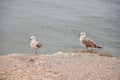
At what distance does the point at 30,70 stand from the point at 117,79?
3.74 m

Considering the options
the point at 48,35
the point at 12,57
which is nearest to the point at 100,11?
the point at 48,35

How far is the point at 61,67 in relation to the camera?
1536 cm

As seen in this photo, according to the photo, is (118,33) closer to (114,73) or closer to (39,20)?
(39,20)

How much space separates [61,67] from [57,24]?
51.8 ft

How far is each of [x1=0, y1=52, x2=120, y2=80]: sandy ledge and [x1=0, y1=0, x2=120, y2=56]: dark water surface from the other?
24.1 ft

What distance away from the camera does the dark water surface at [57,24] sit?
26.3 metres

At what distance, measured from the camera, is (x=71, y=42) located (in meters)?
27.4

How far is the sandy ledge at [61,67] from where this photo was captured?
14109 millimetres

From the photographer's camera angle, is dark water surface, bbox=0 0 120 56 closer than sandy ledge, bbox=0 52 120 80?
No

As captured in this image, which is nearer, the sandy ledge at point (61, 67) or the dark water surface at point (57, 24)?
the sandy ledge at point (61, 67)

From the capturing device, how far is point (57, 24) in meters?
30.9

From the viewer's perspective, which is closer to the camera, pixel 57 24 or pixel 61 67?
pixel 61 67

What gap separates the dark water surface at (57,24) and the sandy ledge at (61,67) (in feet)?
24.1

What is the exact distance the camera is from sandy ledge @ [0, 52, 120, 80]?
14109 millimetres
